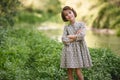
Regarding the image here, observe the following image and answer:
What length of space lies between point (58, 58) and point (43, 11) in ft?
127

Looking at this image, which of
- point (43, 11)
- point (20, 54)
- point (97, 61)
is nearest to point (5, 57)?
point (20, 54)

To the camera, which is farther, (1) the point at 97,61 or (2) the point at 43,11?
(2) the point at 43,11

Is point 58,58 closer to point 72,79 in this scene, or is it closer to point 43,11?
point 72,79

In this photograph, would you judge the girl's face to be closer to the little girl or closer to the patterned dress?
the little girl

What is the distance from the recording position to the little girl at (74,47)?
26.1 feet

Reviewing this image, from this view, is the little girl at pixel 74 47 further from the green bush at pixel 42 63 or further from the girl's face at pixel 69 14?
the green bush at pixel 42 63

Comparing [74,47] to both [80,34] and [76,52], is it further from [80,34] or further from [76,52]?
[80,34]

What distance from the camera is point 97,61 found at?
9.59 metres

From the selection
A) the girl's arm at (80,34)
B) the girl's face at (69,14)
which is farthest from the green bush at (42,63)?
the girl's face at (69,14)

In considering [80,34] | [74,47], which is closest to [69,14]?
[80,34]

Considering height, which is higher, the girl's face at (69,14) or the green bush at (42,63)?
the girl's face at (69,14)

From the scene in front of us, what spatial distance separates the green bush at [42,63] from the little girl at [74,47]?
1.06 meters

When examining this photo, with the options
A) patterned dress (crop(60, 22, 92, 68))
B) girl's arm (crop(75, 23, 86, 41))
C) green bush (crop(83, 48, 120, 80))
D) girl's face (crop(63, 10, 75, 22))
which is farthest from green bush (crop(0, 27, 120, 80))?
girl's face (crop(63, 10, 75, 22))

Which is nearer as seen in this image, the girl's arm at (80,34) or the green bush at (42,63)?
the girl's arm at (80,34)
